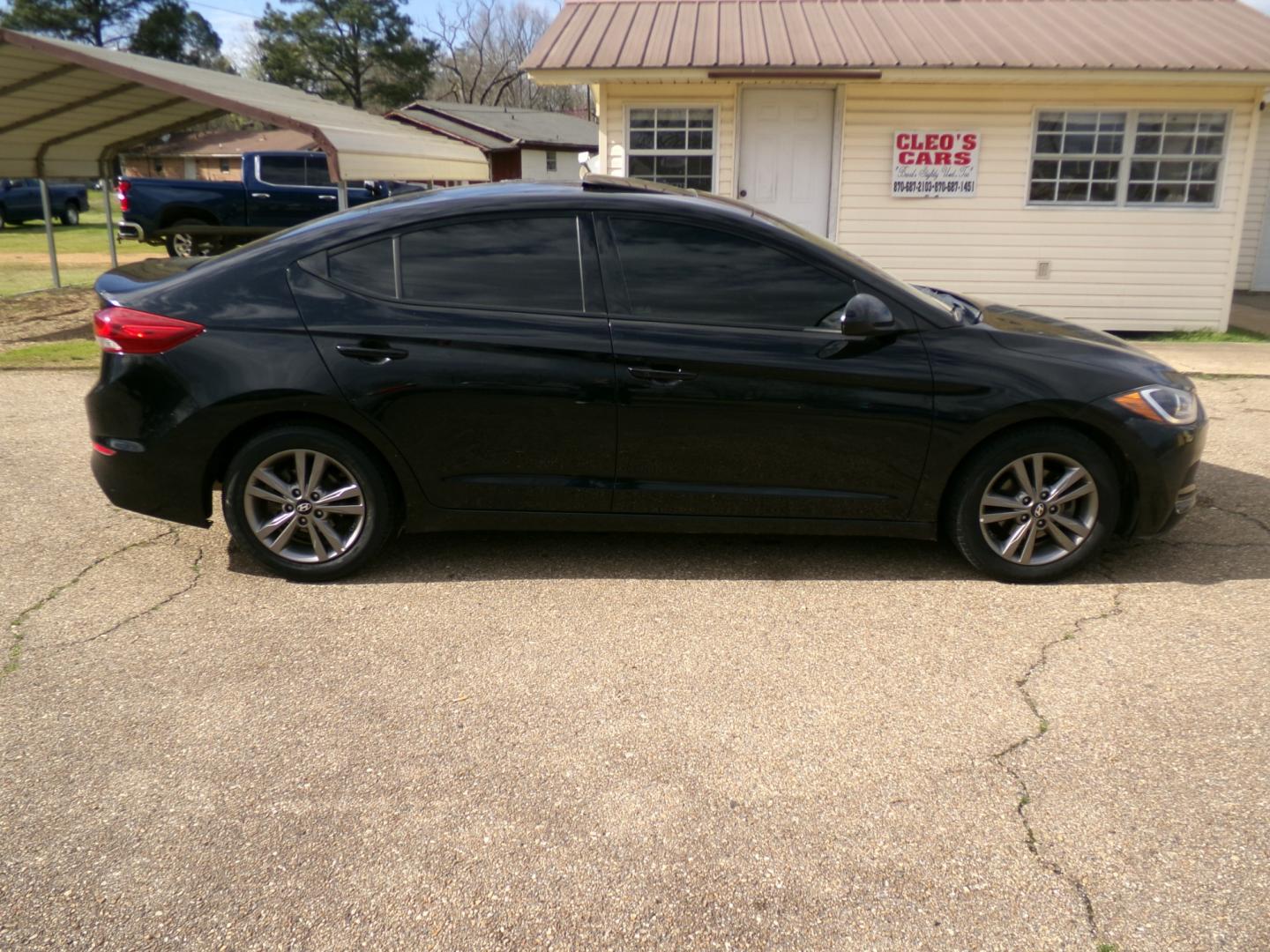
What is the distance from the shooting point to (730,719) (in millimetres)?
3350

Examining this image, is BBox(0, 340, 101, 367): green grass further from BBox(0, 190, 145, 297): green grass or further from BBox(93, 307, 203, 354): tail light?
BBox(93, 307, 203, 354): tail light

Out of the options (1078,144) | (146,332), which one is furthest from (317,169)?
(146,332)

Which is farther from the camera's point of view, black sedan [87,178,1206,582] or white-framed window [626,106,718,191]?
white-framed window [626,106,718,191]

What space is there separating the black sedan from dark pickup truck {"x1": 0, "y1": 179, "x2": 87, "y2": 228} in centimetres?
2591

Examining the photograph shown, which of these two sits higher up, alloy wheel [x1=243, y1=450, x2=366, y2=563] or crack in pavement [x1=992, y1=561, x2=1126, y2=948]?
alloy wheel [x1=243, y1=450, x2=366, y2=563]

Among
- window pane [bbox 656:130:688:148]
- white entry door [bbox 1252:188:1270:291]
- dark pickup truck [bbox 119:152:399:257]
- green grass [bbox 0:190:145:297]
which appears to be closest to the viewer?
window pane [bbox 656:130:688:148]

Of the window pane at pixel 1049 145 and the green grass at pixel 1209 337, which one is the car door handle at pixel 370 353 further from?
the green grass at pixel 1209 337

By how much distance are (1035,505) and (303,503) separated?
3.14 m

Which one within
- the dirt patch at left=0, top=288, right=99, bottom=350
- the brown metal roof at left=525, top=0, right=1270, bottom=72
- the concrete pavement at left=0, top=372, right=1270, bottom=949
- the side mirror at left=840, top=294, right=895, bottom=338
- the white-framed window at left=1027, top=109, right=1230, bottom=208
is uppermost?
the brown metal roof at left=525, top=0, right=1270, bottom=72

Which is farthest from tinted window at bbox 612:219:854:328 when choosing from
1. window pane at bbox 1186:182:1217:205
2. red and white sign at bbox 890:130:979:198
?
window pane at bbox 1186:182:1217:205

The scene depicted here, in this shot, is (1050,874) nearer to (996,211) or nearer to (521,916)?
(521,916)

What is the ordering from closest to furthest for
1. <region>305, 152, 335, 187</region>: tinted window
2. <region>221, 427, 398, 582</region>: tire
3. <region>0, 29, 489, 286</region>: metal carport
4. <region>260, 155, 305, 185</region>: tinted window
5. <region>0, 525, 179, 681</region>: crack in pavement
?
<region>0, 525, 179, 681</region>: crack in pavement
<region>221, 427, 398, 582</region>: tire
<region>0, 29, 489, 286</region>: metal carport
<region>260, 155, 305, 185</region>: tinted window
<region>305, 152, 335, 187</region>: tinted window

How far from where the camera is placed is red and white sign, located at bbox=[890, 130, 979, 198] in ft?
35.5

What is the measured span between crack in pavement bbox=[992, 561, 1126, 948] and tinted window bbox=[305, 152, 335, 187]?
1730 cm
